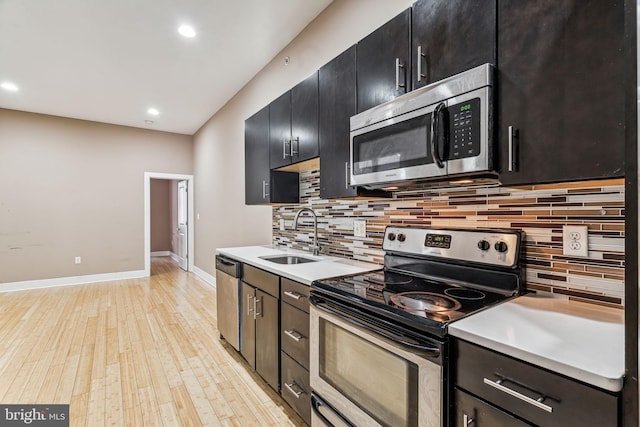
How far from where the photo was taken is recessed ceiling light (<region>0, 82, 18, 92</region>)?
153 inches

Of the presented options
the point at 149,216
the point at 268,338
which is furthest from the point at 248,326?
the point at 149,216

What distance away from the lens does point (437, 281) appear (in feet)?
5.18

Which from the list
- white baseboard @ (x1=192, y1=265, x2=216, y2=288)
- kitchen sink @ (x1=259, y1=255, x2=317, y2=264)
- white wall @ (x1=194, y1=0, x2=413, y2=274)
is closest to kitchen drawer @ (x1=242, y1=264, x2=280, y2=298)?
kitchen sink @ (x1=259, y1=255, x2=317, y2=264)

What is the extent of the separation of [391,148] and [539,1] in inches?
28.4

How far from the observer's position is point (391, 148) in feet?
4.99

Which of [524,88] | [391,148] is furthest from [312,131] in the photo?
[524,88]

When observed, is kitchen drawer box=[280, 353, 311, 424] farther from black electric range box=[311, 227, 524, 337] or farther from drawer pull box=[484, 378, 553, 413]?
drawer pull box=[484, 378, 553, 413]

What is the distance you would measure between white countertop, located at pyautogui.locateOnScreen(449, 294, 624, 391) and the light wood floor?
4.56 feet

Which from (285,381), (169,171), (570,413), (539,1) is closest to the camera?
(570,413)

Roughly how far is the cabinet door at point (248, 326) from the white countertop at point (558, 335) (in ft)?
5.29

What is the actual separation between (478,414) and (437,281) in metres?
0.74

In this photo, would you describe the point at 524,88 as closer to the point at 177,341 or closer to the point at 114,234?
the point at 177,341

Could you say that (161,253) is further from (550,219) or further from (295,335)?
(550,219)

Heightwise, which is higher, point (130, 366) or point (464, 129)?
point (464, 129)
